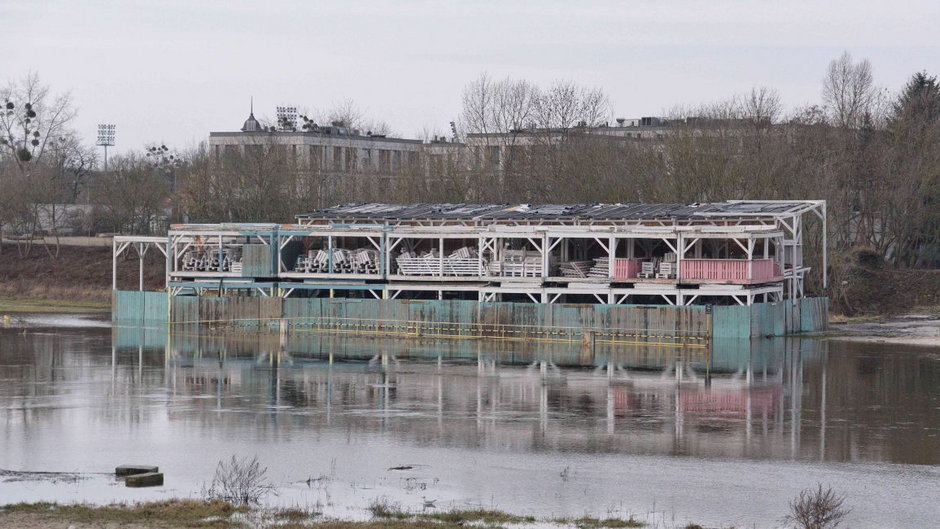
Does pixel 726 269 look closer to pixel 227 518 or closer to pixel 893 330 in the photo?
pixel 893 330

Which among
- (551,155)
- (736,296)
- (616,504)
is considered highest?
(551,155)

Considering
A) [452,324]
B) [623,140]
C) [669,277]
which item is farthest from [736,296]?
[623,140]

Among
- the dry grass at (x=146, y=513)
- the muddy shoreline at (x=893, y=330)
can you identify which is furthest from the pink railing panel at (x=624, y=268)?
the dry grass at (x=146, y=513)

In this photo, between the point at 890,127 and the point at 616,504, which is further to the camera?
the point at 890,127

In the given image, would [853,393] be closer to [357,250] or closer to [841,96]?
[357,250]

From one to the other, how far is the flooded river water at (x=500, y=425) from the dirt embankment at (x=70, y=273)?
3313 cm

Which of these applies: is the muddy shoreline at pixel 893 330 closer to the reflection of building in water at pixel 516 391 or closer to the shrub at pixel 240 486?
the reflection of building in water at pixel 516 391

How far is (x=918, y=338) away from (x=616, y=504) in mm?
39770

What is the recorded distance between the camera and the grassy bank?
23.8 metres

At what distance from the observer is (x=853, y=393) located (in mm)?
43688

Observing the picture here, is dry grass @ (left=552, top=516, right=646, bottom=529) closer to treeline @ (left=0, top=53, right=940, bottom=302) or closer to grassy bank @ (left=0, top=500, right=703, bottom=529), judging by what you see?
grassy bank @ (left=0, top=500, right=703, bottom=529)

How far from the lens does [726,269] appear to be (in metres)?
60.7

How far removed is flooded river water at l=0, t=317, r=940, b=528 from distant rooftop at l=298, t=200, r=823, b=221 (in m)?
7.99

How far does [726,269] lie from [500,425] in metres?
26.2
